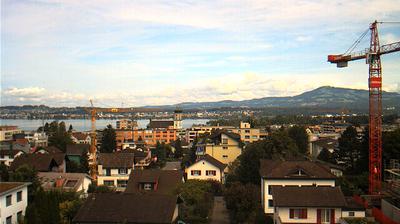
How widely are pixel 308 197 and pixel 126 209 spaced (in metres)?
7.84

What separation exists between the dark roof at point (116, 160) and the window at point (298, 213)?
14.8 metres

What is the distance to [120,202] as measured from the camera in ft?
53.4

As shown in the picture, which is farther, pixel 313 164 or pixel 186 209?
pixel 313 164

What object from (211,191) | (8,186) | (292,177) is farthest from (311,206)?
(8,186)

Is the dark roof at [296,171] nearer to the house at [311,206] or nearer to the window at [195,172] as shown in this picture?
the house at [311,206]

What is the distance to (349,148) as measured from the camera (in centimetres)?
3259

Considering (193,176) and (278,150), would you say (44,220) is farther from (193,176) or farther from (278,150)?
(278,150)

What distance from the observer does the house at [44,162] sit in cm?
2806

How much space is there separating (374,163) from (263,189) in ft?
28.2

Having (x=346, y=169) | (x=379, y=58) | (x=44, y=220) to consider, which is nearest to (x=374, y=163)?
(x=346, y=169)

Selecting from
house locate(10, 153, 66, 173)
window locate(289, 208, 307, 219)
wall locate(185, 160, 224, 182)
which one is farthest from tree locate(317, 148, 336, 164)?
house locate(10, 153, 66, 173)

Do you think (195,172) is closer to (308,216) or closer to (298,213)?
(298,213)

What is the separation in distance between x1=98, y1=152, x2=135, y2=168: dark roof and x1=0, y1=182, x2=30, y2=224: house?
11.2 metres

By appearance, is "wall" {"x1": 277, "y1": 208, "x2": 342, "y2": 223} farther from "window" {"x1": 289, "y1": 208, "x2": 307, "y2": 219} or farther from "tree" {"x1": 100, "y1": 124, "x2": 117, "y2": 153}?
"tree" {"x1": 100, "y1": 124, "x2": 117, "y2": 153}
